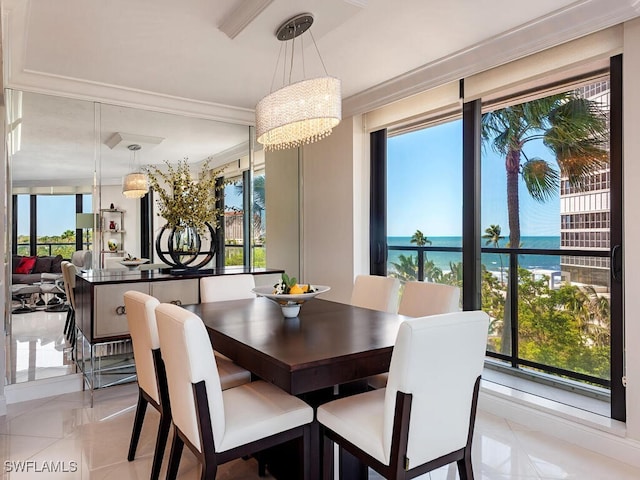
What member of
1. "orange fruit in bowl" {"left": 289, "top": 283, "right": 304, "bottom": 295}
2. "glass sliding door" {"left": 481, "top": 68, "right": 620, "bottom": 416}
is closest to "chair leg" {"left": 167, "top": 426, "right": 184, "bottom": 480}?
"orange fruit in bowl" {"left": 289, "top": 283, "right": 304, "bottom": 295}

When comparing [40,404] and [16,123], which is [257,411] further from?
[16,123]

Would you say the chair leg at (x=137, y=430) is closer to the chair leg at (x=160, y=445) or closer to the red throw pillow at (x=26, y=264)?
the chair leg at (x=160, y=445)

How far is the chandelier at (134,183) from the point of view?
12.2 feet

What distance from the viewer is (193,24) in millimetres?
2576

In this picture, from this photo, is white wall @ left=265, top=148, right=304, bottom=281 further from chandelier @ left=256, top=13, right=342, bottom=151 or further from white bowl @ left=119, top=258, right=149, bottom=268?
chandelier @ left=256, top=13, right=342, bottom=151

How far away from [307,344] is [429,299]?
115 cm

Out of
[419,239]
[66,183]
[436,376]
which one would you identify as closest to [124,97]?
[66,183]

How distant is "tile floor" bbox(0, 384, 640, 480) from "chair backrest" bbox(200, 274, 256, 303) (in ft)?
2.98

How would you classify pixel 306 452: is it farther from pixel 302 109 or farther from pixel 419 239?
pixel 419 239

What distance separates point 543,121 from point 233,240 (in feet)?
9.54

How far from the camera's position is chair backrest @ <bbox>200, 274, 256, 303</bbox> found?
3154mm

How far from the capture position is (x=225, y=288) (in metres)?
3.24

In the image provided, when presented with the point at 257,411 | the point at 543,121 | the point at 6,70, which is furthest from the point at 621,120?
the point at 6,70

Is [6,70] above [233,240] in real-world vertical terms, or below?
above
